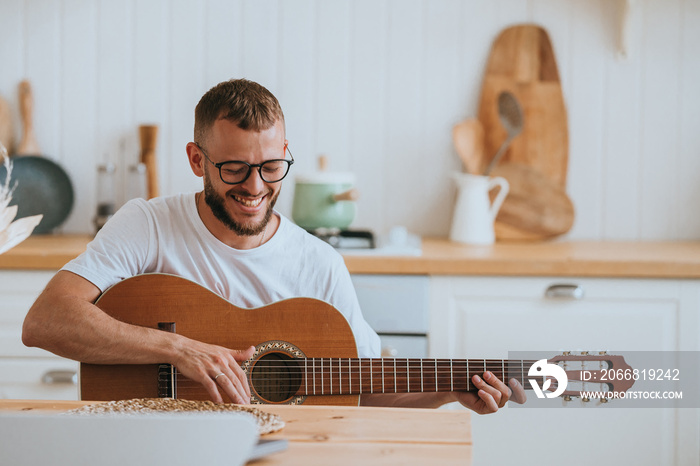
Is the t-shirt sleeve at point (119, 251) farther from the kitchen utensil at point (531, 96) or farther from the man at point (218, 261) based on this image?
the kitchen utensil at point (531, 96)

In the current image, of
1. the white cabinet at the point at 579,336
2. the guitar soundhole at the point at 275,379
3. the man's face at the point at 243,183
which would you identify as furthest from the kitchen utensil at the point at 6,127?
the guitar soundhole at the point at 275,379

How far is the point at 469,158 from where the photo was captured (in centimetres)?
247

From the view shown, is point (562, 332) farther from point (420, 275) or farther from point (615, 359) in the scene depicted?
point (615, 359)

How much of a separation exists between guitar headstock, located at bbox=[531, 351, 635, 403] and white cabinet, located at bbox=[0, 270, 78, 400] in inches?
54.3

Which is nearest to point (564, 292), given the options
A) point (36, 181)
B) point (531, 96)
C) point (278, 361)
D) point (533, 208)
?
point (533, 208)

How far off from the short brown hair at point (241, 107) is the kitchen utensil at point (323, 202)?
2.66 ft

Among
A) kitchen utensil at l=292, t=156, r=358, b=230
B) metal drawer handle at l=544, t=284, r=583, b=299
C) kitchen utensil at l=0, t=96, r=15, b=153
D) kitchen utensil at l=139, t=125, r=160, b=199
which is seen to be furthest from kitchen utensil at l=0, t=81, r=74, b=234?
metal drawer handle at l=544, t=284, r=583, b=299

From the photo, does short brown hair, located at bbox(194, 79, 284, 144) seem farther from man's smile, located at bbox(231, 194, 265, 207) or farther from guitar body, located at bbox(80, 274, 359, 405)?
guitar body, located at bbox(80, 274, 359, 405)

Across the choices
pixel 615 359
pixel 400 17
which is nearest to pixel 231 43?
pixel 400 17

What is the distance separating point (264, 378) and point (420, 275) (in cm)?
80

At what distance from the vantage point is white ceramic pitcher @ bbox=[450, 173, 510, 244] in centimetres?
235

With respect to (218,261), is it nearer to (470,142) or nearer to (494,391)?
(494,391)

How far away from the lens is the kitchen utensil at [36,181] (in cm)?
252

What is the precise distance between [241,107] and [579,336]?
44.8 inches
